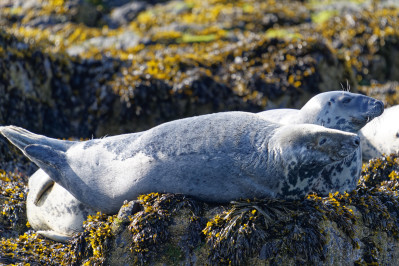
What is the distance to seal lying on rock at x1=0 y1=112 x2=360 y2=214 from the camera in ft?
14.8

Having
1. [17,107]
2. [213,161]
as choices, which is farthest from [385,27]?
[213,161]

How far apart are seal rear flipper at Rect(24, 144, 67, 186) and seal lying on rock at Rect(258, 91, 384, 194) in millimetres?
2086

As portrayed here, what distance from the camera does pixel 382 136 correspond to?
21.3ft

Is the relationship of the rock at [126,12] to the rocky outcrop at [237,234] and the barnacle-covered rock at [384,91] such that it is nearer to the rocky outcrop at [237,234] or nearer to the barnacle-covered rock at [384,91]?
the barnacle-covered rock at [384,91]

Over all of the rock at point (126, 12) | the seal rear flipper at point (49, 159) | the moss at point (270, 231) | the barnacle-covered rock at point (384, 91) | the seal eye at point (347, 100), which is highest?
the seal eye at point (347, 100)

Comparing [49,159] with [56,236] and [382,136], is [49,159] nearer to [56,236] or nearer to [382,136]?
[56,236]

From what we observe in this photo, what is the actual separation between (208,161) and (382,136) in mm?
2670

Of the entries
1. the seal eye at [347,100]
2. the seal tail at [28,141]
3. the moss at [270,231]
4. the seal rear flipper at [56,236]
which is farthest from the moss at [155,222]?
the seal eye at [347,100]

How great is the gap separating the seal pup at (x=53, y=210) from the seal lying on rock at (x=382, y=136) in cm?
321

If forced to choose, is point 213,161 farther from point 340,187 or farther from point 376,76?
point 376,76

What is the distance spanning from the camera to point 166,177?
15.7ft

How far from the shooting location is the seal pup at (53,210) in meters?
5.18

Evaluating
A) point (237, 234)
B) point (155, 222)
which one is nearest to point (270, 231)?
point (237, 234)

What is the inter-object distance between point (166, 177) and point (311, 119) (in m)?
1.37
